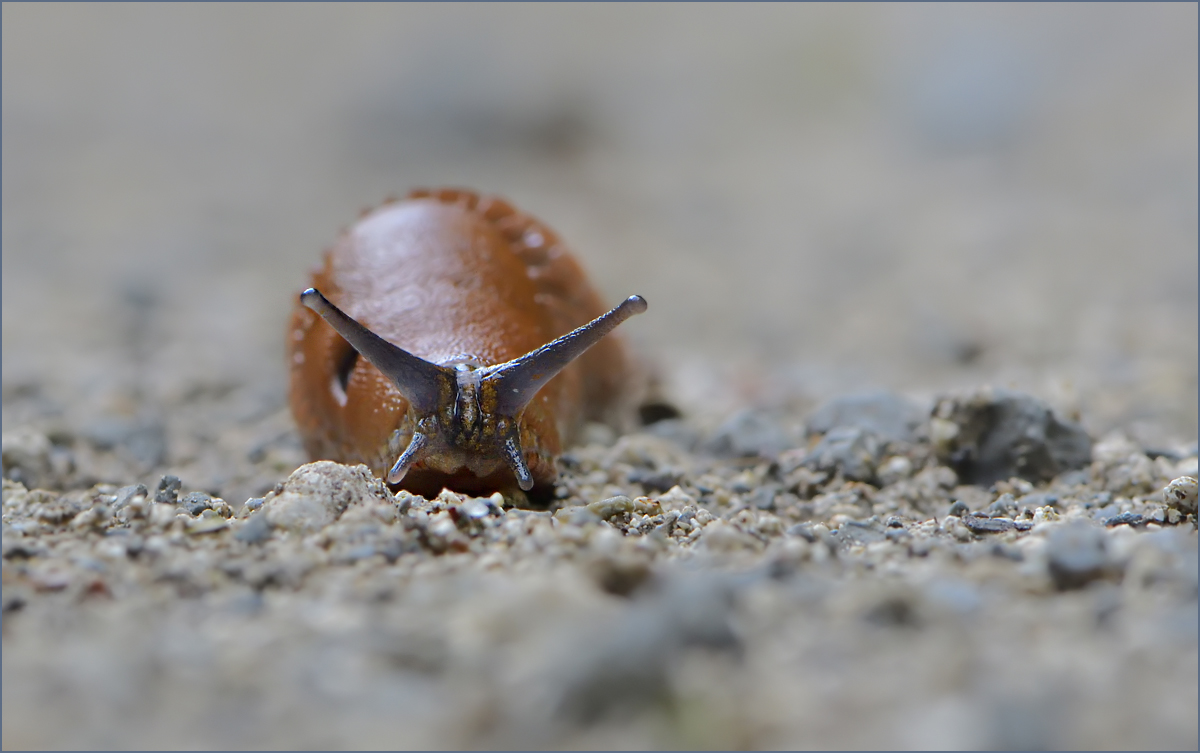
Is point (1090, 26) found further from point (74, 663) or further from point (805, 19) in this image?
point (74, 663)

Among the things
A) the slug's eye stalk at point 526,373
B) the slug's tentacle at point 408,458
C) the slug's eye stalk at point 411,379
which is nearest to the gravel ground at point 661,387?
the slug's tentacle at point 408,458

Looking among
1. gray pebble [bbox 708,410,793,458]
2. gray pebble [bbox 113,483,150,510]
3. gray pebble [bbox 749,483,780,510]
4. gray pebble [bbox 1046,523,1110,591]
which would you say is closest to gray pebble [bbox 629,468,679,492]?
gray pebble [bbox 749,483,780,510]

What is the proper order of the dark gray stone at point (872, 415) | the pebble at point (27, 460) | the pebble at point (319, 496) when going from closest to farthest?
the pebble at point (319, 496) < the pebble at point (27, 460) < the dark gray stone at point (872, 415)

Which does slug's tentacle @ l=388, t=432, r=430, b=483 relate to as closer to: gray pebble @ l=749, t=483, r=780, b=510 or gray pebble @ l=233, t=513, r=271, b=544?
gray pebble @ l=233, t=513, r=271, b=544

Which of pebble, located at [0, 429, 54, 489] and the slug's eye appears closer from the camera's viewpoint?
Answer: the slug's eye

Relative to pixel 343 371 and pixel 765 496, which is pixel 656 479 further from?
pixel 343 371

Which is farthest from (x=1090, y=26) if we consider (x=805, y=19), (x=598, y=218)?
(x=598, y=218)

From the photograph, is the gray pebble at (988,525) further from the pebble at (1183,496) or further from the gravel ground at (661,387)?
the pebble at (1183,496)
